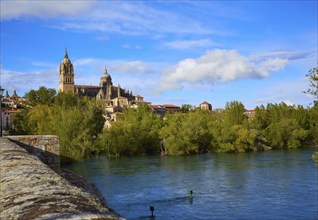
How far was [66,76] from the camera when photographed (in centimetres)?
16125

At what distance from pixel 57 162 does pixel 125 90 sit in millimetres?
171232

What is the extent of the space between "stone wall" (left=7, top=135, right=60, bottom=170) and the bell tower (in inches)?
5988

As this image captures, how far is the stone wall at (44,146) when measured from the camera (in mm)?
10742

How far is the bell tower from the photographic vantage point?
160625 mm

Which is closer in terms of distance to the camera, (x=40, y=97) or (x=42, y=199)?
(x=42, y=199)

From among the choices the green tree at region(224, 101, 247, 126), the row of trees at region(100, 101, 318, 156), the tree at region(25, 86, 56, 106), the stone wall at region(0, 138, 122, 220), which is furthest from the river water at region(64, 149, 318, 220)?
the tree at region(25, 86, 56, 106)

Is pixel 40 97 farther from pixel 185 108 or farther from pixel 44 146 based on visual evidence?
pixel 44 146

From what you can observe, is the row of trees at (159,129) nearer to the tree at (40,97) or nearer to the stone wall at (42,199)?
the tree at (40,97)

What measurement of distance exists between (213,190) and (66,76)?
140428 mm

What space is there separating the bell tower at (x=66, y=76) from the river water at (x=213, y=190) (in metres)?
123

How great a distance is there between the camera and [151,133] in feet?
213

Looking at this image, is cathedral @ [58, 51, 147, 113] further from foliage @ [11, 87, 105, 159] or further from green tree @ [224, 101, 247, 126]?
foliage @ [11, 87, 105, 159]

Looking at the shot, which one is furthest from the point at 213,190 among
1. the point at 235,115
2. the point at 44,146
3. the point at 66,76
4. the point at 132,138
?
the point at 66,76

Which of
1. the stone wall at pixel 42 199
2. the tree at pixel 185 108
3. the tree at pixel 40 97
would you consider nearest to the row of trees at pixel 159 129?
the tree at pixel 40 97
